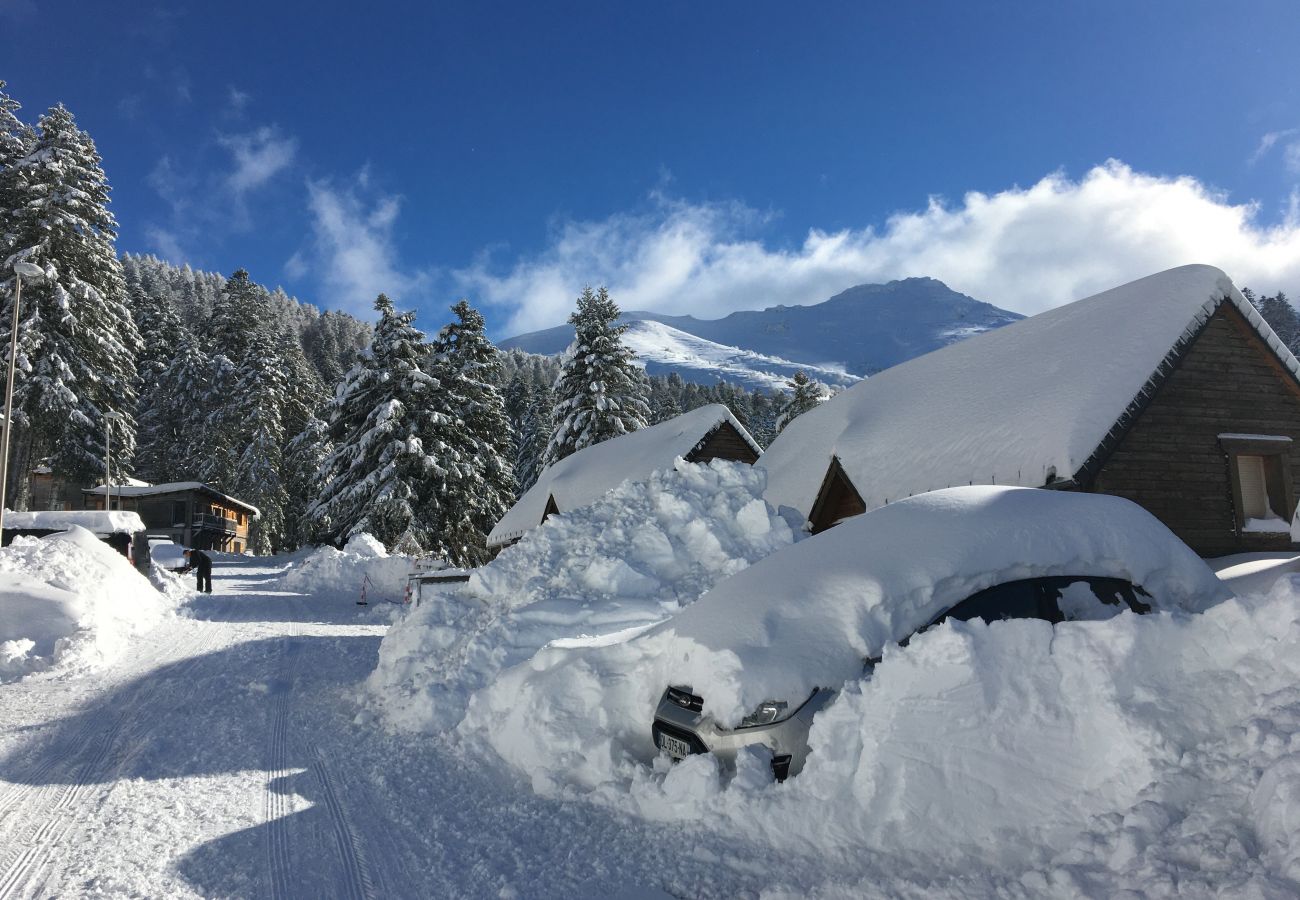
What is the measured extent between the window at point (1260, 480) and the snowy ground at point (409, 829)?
1273cm

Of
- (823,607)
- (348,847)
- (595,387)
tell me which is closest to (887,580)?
(823,607)

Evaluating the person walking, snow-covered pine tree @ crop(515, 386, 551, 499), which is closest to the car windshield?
the person walking

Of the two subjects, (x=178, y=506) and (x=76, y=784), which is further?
(x=178, y=506)

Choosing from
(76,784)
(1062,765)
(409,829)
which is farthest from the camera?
(76,784)

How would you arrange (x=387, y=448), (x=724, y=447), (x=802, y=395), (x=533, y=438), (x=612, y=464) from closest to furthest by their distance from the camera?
1. (x=724, y=447)
2. (x=612, y=464)
3. (x=387, y=448)
4. (x=802, y=395)
5. (x=533, y=438)

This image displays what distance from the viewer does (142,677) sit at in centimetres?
947

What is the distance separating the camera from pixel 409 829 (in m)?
4.67

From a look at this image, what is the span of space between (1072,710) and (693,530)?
6838mm

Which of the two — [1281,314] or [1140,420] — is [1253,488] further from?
[1281,314]

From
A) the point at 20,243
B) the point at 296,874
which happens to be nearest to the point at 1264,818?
the point at 296,874

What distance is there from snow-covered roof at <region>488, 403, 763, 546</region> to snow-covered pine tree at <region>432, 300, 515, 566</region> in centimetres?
372

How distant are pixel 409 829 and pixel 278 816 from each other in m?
0.95

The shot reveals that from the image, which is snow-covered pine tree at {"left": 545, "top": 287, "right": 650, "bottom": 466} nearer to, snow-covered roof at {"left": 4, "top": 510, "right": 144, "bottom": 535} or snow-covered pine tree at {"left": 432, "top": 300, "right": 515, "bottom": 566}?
snow-covered pine tree at {"left": 432, "top": 300, "right": 515, "bottom": 566}

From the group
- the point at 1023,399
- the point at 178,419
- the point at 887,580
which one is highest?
the point at 178,419
